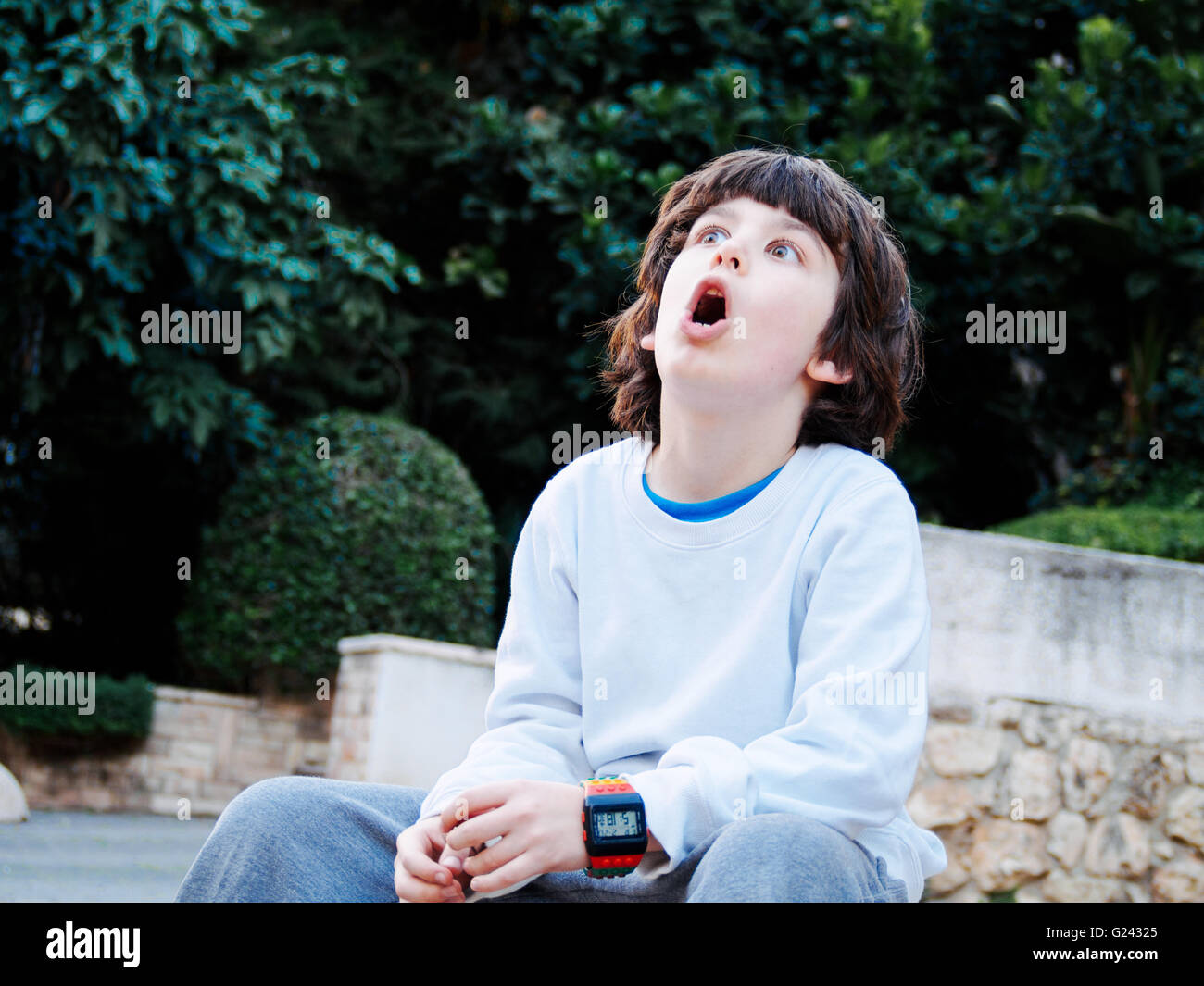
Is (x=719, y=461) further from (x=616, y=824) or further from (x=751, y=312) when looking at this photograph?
(x=616, y=824)

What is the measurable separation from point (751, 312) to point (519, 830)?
0.77 metres

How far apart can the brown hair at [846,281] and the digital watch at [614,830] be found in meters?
0.67

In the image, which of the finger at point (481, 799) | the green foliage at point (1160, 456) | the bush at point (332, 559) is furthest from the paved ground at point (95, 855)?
the green foliage at point (1160, 456)

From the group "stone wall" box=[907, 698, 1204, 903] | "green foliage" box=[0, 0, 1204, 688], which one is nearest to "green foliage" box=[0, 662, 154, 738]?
"green foliage" box=[0, 0, 1204, 688]

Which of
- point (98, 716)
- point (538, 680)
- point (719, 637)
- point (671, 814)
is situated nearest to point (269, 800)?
point (538, 680)

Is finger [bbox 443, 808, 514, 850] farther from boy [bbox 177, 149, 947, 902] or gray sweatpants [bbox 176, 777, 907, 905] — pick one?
gray sweatpants [bbox 176, 777, 907, 905]

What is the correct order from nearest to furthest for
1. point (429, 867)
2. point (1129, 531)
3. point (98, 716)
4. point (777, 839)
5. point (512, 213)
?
point (777, 839) < point (429, 867) < point (1129, 531) < point (98, 716) < point (512, 213)

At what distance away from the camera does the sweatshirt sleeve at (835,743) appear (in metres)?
1.35

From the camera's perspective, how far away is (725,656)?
1568 millimetres

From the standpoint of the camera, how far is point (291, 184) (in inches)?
306

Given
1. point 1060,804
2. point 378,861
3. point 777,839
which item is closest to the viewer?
point 777,839

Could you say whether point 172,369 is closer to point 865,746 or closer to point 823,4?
point 823,4

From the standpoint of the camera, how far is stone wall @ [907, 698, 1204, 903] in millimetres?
4988

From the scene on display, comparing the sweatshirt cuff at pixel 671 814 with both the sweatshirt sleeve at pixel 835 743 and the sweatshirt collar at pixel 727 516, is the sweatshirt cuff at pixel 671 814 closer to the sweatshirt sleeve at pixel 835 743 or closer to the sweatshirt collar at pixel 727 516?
the sweatshirt sleeve at pixel 835 743
